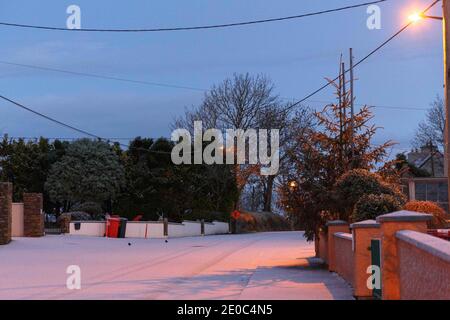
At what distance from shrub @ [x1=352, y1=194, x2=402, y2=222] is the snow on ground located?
166 cm

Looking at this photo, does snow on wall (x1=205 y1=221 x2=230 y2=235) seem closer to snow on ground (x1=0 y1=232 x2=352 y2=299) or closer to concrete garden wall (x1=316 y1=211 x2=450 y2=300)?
snow on ground (x1=0 y1=232 x2=352 y2=299)

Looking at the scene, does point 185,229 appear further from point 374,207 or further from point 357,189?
point 374,207

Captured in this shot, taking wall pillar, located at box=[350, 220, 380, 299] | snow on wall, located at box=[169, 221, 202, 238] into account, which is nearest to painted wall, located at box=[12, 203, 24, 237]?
snow on wall, located at box=[169, 221, 202, 238]

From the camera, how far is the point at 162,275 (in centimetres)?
1811

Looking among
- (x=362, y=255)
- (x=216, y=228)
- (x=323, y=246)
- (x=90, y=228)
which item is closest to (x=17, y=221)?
(x=90, y=228)

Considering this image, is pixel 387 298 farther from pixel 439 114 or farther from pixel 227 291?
Result: pixel 439 114

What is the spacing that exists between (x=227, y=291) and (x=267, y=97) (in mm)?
46345

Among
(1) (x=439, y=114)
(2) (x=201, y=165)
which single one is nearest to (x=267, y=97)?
(2) (x=201, y=165)

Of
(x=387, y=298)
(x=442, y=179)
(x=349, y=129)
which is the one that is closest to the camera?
(x=387, y=298)

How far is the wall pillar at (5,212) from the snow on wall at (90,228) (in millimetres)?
10244

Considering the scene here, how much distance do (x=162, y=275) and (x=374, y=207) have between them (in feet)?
18.7

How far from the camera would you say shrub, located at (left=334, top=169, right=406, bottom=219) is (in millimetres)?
18250

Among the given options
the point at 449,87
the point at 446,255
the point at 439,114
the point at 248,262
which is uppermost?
the point at 439,114

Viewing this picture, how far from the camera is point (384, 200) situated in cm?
1688
